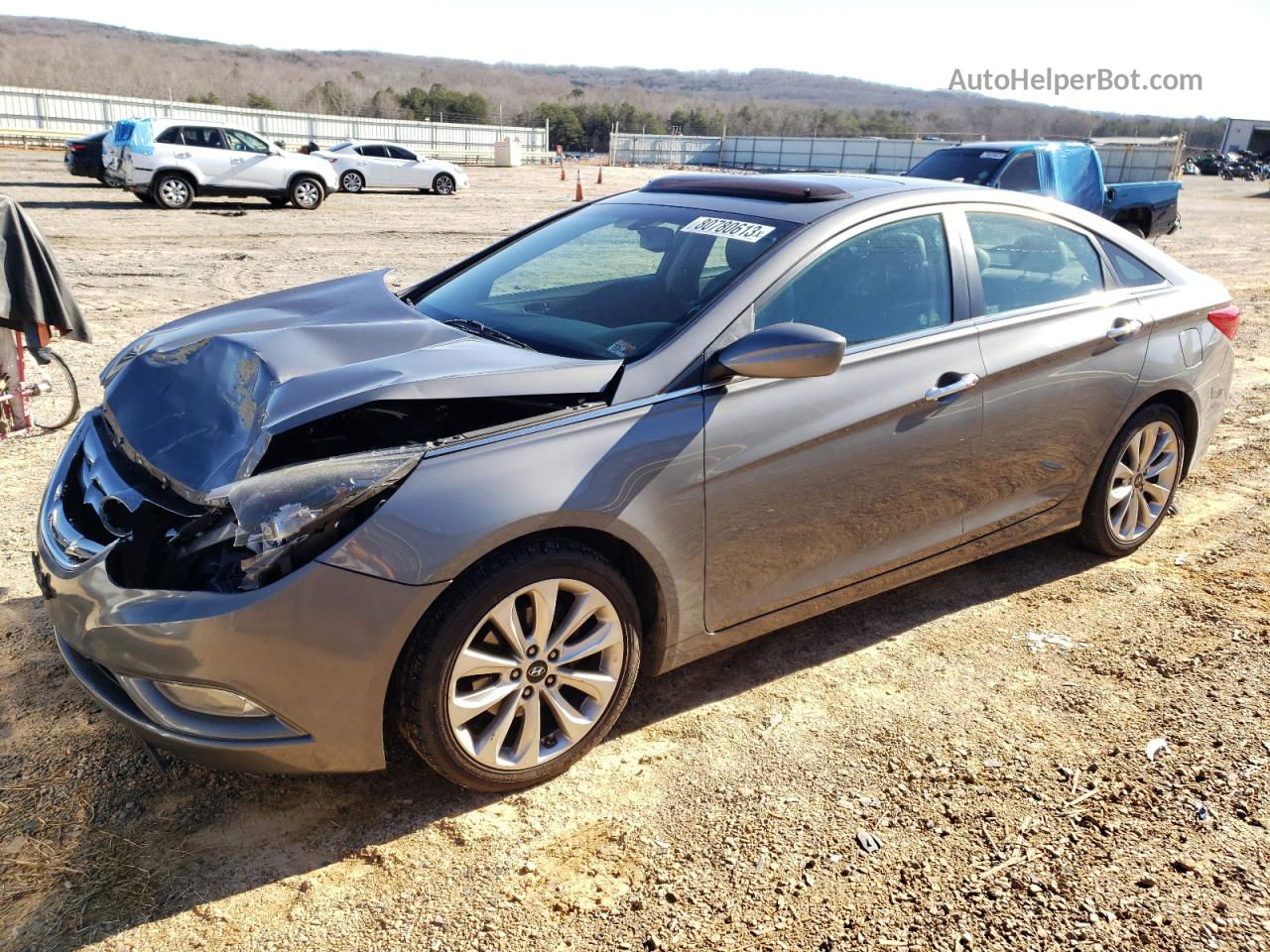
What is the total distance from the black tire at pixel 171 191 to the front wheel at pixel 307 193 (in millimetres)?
1912

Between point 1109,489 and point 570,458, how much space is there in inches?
112

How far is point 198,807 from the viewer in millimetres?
2822

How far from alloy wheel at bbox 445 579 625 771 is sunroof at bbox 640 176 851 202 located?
1772mm

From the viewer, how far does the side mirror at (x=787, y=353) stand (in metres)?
2.94

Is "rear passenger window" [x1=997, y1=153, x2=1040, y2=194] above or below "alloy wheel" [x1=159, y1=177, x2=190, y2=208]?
above

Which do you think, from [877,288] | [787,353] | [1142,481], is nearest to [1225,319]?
[1142,481]

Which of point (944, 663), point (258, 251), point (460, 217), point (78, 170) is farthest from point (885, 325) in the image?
point (78, 170)

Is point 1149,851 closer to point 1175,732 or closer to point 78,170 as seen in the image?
point 1175,732

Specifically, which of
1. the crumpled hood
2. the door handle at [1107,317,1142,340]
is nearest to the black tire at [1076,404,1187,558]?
the door handle at [1107,317,1142,340]

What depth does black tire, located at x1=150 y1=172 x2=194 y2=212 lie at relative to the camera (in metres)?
18.2

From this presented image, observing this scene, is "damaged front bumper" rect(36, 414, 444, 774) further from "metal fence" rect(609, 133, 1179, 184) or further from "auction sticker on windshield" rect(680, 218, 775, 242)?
"metal fence" rect(609, 133, 1179, 184)

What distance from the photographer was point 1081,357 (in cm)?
404

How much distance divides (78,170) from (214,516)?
66.1 ft

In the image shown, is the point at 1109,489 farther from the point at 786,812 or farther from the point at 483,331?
the point at 483,331
